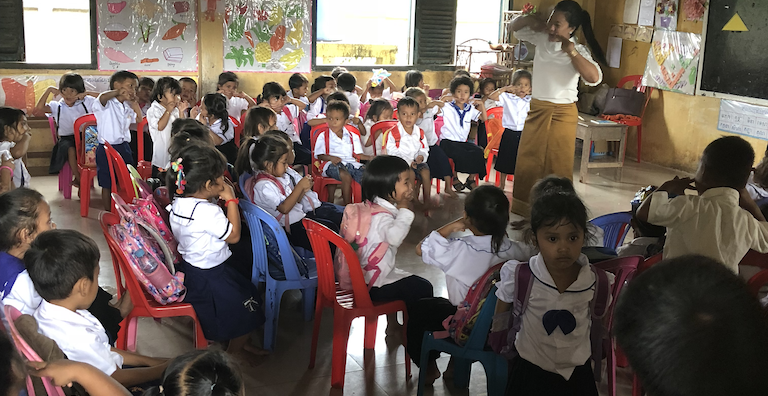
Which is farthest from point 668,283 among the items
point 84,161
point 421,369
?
point 84,161

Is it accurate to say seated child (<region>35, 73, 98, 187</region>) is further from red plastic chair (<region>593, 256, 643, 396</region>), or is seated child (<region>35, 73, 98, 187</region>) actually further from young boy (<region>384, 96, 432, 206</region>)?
red plastic chair (<region>593, 256, 643, 396</region>)

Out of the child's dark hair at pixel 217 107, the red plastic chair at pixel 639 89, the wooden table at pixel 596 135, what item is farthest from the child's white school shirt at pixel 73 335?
the red plastic chair at pixel 639 89

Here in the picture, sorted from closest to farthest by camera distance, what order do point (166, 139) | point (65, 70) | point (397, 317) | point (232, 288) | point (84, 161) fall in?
point (232, 288)
point (397, 317)
point (166, 139)
point (84, 161)
point (65, 70)

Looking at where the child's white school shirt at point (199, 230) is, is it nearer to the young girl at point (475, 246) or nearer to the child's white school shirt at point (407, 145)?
the young girl at point (475, 246)

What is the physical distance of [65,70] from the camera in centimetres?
632

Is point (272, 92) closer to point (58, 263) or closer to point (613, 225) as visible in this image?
→ point (613, 225)

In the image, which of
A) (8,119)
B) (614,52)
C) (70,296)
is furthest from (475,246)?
(614,52)

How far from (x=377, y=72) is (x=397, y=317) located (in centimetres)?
414

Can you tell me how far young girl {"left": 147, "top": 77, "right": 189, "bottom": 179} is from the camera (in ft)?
15.1

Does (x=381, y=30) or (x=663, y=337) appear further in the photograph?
(x=381, y=30)

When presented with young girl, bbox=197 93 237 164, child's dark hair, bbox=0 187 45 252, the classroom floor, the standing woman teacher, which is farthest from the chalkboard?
child's dark hair, bbox=0 187 45 252

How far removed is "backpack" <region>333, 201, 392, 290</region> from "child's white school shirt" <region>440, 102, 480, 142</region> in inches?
119

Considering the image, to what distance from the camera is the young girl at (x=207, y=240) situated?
2.61 meters

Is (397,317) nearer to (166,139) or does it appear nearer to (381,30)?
(166,139)
